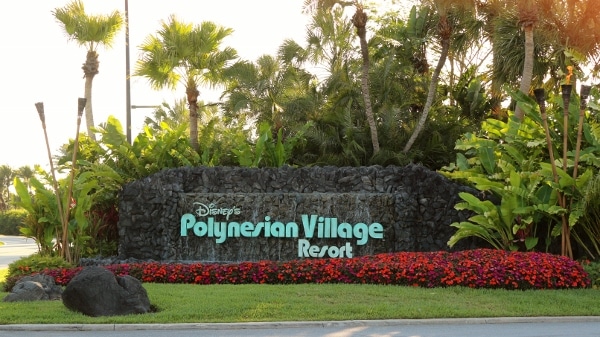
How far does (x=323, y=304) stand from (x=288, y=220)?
284 inches

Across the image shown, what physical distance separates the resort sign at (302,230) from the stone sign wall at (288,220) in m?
0.02

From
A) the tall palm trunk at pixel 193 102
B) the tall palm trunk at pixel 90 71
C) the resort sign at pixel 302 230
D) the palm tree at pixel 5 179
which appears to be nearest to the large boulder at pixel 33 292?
the resort sign at pixel 302 230

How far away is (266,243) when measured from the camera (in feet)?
67.7

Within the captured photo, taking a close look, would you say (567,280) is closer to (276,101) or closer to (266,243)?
(266,243)

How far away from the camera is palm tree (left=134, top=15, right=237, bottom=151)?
26.9 meters

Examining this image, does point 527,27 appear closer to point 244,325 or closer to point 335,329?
point 335,329

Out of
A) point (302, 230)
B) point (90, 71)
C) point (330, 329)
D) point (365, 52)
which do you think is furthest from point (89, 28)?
point (330, 329)

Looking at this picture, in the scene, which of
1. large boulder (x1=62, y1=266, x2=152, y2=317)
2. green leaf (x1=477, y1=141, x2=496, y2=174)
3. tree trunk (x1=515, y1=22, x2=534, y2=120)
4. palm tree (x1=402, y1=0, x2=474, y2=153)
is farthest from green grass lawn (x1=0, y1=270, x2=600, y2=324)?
palm tree (x1=402, y1=0, x2=474, y2=153)

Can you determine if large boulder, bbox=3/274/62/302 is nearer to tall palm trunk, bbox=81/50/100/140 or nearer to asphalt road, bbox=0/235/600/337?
asphalt road, bbox=0/235/600/337

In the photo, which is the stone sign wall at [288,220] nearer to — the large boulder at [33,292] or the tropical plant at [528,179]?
the tropical plant at [528,179]

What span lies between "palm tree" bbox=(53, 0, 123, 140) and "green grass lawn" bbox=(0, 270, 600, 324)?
16.1 m

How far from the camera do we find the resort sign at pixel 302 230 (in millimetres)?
20438

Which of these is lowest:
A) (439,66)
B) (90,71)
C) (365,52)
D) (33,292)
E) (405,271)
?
(33,292)

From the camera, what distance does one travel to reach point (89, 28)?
29.8 m
